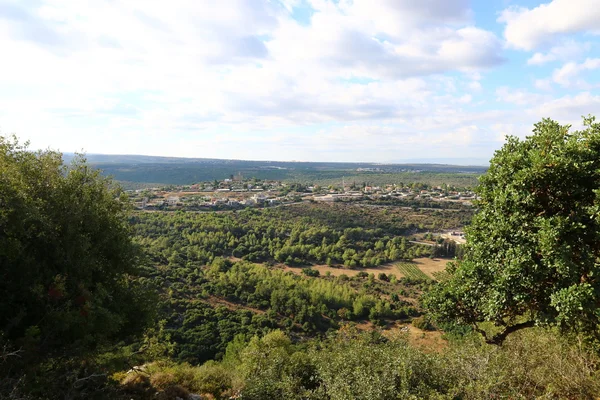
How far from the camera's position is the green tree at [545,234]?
21.2ft

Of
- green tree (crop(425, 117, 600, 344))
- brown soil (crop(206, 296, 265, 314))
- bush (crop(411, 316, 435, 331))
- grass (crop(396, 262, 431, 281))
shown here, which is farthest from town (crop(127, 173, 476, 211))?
green tree (crop(425, 117, 600, 344))

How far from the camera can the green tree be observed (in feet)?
21.2

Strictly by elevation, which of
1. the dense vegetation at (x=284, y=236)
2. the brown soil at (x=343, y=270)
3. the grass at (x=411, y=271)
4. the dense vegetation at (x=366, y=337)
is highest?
the dense vegetation at (x=366, y=337)

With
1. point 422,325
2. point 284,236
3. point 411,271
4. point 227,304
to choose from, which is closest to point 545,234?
point 422,325

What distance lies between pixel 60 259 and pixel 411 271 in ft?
164

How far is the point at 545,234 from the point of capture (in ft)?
21.2

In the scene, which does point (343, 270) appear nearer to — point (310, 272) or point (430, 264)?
point (310, 272)

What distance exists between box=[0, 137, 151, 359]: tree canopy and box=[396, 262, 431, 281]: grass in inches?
1768

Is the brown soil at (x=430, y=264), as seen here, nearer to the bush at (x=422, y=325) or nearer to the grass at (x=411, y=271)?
the grass at (x=411, y=271)

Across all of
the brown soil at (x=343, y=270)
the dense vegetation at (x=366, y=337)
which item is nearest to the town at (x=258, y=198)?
the brown soil at (x=343, y=270)

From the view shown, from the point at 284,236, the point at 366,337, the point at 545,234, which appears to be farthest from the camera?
the point at 284,236

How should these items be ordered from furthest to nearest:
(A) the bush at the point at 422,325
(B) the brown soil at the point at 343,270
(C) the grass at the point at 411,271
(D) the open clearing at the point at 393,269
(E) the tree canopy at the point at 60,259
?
(B) the brown soil at the point at 343,270, (D) the open clearing at the point at 393,269, (C) the grass at the point at 411,271, (A) the bush at the point at 422,325, (E) the tree canopy at the point at 60,259

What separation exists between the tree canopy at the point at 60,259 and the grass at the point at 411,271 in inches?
1768

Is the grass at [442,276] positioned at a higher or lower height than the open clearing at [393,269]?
higher
